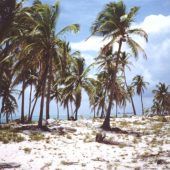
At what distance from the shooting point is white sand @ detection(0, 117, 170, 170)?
15867mm

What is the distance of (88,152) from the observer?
63.2 feet

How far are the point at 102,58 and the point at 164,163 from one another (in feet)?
105

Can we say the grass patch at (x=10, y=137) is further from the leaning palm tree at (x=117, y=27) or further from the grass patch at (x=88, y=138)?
the leaning palm tree at (x=117, y=27)

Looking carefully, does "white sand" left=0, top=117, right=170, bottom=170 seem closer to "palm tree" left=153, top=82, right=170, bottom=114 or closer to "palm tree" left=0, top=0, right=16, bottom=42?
"palm tree" left=0, top=0, right=16, bottom=42

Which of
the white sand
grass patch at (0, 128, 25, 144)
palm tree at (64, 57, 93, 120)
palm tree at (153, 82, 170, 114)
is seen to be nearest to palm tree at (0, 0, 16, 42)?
the white sand

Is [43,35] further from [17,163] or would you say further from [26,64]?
[17,163]

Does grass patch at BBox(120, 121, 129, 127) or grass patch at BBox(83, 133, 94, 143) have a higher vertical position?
grass patch at BBox(120, 121, 129, 127)

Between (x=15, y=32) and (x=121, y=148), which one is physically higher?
(x=15, y=32)

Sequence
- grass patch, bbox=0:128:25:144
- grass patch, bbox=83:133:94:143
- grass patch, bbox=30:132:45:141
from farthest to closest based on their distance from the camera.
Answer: grass patch, bbox=83:133:94:143, grass patch, bbox=30:132:45:141, grass patch, bbox=0:128:25:144

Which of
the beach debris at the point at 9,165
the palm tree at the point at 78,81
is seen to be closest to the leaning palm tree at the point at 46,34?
the beach debris at the point at 9,165

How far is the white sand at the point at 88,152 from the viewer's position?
15.9 m

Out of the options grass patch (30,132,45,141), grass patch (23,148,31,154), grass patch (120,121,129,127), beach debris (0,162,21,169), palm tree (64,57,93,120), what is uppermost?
palm tree (64,57,93,120)

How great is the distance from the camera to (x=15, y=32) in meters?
30.3

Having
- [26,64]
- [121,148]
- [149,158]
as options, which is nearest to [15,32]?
[26,64]
